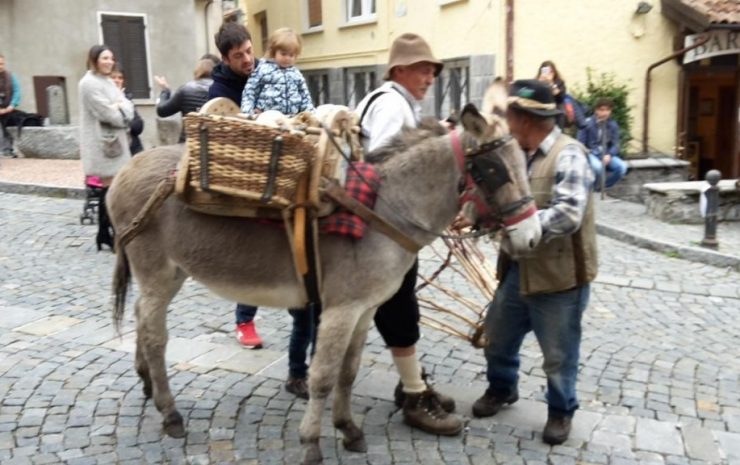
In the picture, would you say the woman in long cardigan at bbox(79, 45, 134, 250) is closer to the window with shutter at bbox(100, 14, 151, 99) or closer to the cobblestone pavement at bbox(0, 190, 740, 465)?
the cobblestone pavement at bbox(0, 190, 740, 465)

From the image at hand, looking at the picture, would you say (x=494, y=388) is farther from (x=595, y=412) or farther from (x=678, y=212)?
(x=678, y=212)

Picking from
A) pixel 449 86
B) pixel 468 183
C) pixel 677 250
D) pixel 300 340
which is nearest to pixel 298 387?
pixel 300 340

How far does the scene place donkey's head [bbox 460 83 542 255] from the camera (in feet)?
10.7

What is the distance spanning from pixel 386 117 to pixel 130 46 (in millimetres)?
15817

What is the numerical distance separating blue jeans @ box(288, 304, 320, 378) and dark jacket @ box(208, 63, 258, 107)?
149 cm

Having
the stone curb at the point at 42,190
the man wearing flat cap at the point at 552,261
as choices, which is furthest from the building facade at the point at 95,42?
the man wearing flat cap at the point at 552,261

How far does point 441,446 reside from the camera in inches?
158

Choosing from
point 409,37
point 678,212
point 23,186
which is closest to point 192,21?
point 23,186

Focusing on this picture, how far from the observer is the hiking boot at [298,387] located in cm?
453

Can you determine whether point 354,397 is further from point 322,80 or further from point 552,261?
point 322,80

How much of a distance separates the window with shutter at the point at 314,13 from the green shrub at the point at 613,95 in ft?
31.5

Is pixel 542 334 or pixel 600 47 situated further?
pixel 600 47

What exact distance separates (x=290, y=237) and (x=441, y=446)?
1.45 m

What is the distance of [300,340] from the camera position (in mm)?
4570
